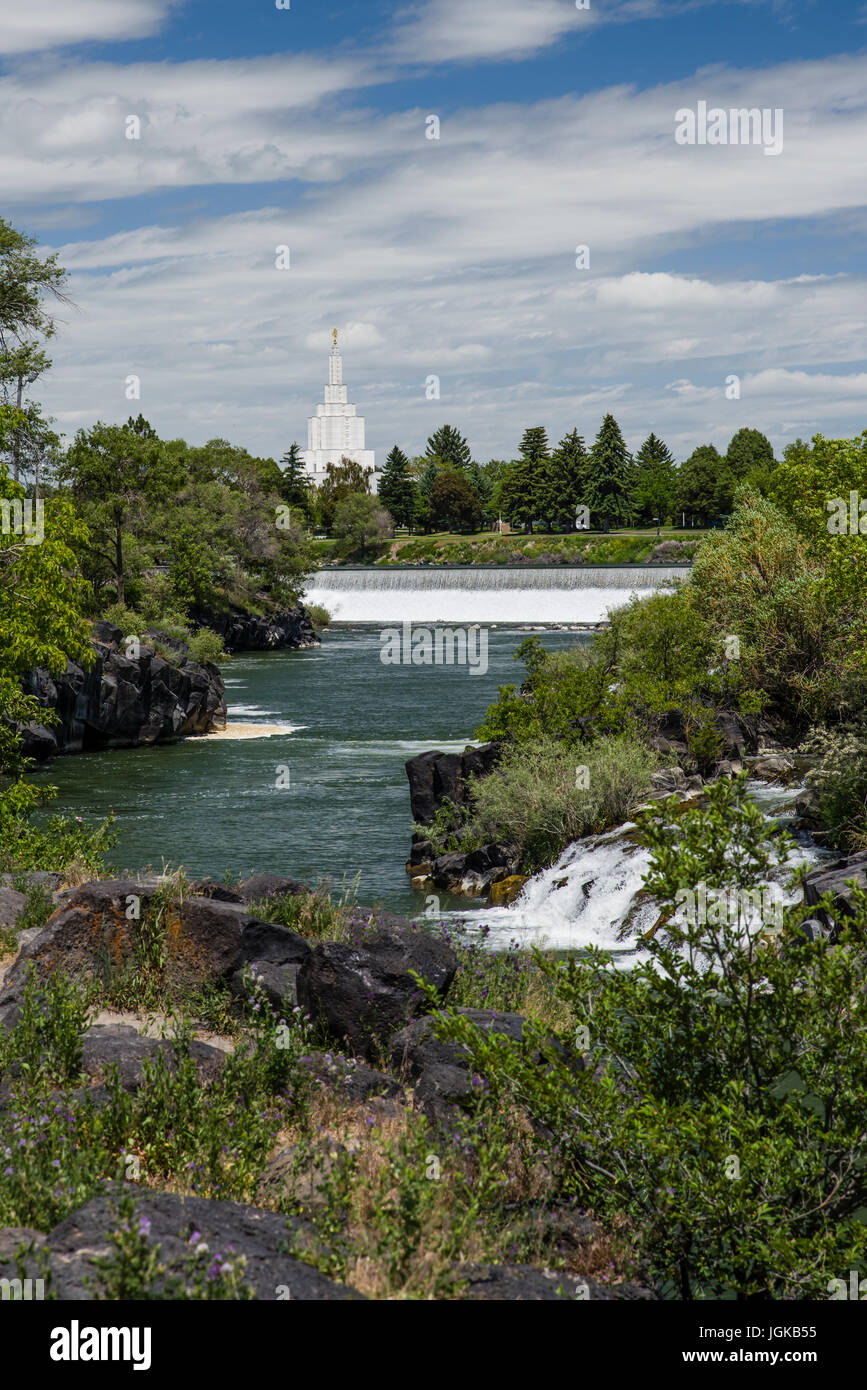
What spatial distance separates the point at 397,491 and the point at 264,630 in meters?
69.5

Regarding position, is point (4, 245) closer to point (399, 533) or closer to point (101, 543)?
point (101, 543)

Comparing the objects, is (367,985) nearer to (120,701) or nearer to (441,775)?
(441,775)

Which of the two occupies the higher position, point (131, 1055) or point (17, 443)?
point (17, 443)

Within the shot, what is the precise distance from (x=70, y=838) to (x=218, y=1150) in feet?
37.7

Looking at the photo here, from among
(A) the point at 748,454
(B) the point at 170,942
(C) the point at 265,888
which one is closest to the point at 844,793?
(C) the point at 265,888

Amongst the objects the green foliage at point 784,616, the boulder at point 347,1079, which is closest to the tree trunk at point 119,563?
the green foliage at point 784,616

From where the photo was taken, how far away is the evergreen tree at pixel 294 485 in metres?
117

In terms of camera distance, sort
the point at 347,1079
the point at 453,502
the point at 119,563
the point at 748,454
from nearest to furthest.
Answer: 1. the point at 347,1079
2. the point at 119,563
3. the point at 748,454
4. the point at 453,502

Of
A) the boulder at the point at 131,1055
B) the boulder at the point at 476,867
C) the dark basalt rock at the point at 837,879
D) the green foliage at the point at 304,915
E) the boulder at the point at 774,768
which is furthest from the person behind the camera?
the boulder at the point at 774,768

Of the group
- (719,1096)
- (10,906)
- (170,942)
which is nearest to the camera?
(719,1096)

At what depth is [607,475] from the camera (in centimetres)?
12219

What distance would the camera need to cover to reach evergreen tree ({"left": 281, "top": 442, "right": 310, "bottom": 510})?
117 metres

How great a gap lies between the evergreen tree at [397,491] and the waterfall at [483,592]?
4833 centimetres

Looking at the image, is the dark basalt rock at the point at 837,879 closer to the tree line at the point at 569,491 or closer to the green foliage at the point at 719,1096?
the green foliage at the point at 719,1096
